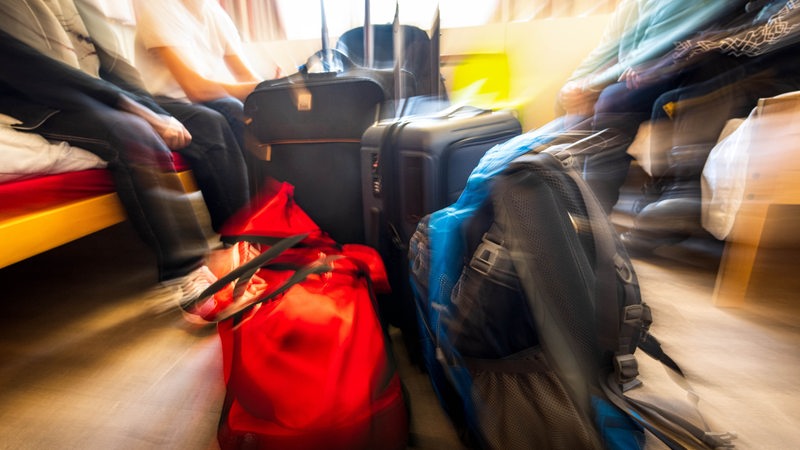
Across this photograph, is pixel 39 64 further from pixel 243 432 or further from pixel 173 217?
pixel 243 432

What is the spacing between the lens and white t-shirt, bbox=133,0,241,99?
77cm

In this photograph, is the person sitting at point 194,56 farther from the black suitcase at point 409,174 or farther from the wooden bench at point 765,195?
the wooden bench at point 765,195

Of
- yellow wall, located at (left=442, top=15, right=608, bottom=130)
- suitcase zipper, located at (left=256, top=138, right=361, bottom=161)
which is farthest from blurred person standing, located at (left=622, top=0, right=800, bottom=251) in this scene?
suitcase zipper, located at (left=256, top=138, right=361, bottom=161)

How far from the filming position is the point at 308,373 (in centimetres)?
40

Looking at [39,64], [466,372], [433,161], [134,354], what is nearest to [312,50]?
[39,64]

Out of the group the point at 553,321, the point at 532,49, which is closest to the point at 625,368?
the point at 553,321

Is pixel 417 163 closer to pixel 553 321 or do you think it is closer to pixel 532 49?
pixel 553 321

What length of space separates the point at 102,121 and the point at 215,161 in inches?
11.0

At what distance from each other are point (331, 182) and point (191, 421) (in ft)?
1.78

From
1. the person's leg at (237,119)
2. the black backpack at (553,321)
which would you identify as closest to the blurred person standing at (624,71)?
the black backpack at (553,321)

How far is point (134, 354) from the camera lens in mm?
691

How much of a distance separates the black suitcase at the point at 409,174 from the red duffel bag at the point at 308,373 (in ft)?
0.55

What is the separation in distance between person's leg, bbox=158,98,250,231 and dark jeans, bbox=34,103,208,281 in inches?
4.7

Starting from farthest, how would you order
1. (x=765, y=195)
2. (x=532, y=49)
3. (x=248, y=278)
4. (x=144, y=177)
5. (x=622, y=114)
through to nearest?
(x=532, y=49) → (x=622, y=114) → (x=144, y=177) → (x=765, y=195) → (x=248, y=278)
